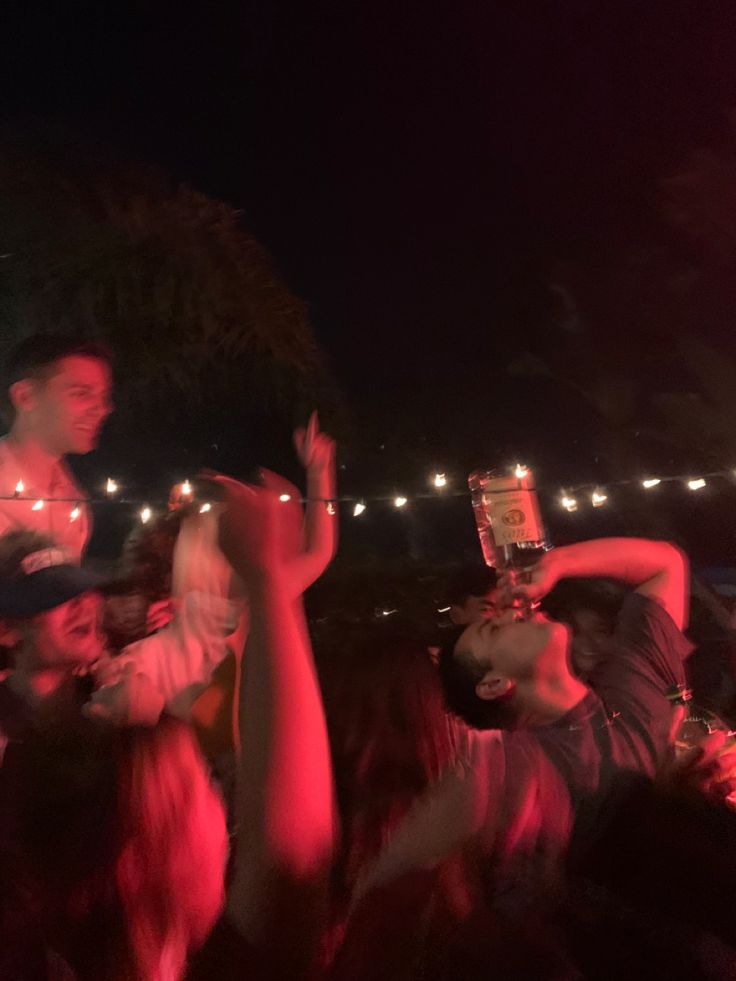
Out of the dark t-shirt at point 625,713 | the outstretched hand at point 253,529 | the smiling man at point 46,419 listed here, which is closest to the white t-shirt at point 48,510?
the smiling man at point 46,419

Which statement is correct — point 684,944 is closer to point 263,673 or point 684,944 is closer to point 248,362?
point 263,673

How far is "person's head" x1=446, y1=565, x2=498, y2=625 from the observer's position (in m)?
1.55

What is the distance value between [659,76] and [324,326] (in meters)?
1.15

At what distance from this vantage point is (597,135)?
2205 millimetres

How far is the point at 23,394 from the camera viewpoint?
1610 millimetres

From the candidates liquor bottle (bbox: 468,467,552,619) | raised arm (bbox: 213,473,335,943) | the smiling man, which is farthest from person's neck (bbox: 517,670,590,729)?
the smiling man

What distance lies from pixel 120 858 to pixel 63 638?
2.64ft

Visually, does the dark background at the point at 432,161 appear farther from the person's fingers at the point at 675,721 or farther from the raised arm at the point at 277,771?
the raised arm at the point at 277,771

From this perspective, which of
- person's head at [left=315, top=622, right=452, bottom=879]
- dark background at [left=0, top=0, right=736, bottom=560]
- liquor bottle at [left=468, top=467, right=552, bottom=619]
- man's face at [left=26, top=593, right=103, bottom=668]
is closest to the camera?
person's head at [left=315, top=622, right=452, bottom=879]

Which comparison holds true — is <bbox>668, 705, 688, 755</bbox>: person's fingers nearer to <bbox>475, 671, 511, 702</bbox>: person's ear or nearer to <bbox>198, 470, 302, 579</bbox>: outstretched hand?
<bbox>475, 671, 511, 702</bbox>: person's ear

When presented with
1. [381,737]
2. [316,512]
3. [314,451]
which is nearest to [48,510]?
[314,451]

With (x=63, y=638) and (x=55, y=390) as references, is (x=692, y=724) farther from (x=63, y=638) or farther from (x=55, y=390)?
(x=55, y=390)

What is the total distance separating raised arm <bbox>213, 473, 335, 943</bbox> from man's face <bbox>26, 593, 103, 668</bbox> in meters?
0.87

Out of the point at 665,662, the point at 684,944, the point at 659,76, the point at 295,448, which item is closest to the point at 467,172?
the point at 659,76
